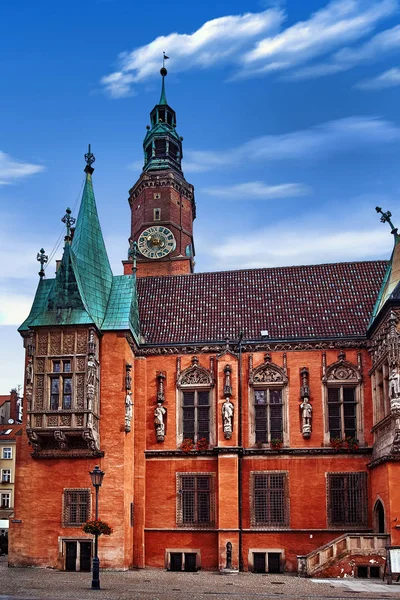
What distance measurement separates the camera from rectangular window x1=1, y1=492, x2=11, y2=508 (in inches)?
2293

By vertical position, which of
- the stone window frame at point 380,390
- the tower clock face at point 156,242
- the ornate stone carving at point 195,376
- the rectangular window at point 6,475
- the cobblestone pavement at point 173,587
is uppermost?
the tower clock face at point 156,242

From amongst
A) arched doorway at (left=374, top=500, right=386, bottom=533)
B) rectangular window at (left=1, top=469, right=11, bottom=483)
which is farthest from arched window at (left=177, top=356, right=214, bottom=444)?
rectangular window at (left=1, top=469, right=11, bottom=483)

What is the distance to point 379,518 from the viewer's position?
31.2 m

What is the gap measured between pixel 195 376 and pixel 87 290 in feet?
19.9

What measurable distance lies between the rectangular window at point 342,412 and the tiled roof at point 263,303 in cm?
245

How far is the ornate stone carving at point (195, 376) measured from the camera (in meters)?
34.9

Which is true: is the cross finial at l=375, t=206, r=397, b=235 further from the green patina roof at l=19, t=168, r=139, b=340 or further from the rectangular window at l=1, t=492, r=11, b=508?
the rectangular window at l=1, t=492, r=11, b=508

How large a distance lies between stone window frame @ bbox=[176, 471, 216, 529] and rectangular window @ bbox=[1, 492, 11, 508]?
28308 mm

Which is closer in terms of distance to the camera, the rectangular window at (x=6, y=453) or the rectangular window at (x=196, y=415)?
the rectangular window at (x=196, y=415)

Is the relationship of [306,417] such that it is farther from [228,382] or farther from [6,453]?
[6,453]

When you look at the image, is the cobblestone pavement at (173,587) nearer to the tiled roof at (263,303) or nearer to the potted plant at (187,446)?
the potted plant at (187,446)

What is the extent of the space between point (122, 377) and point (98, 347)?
161cm

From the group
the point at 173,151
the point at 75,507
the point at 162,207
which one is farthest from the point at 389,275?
the point at 173,151

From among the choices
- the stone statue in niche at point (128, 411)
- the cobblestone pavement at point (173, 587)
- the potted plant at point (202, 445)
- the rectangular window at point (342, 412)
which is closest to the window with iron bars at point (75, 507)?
the cobblestone pavement at point (173, 587)
